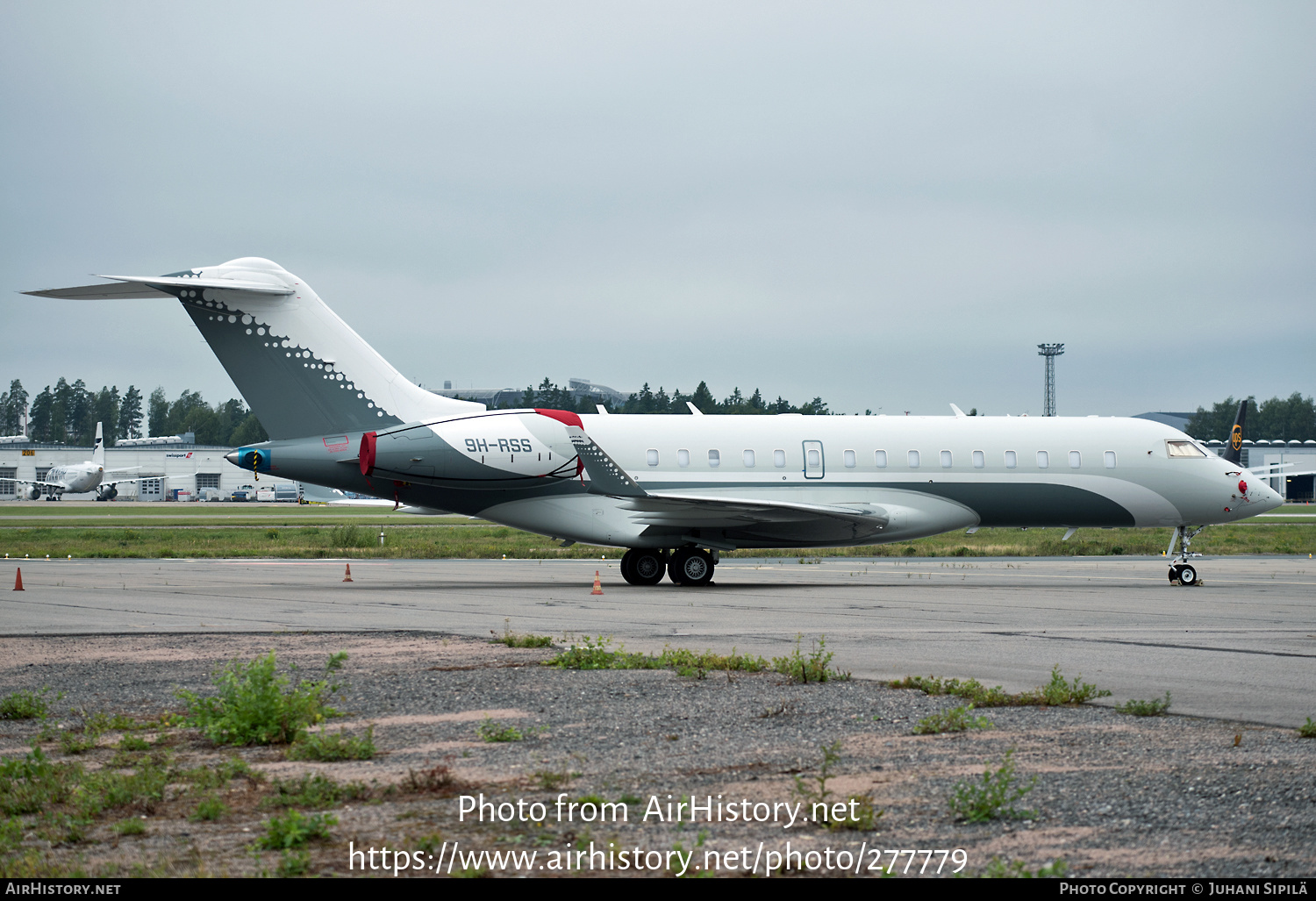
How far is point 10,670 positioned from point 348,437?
38.1 ft

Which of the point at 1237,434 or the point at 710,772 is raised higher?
the point at 1237,434

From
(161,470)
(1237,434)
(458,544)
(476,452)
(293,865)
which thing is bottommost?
(458,544)

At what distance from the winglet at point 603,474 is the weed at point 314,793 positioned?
1572 centimetres

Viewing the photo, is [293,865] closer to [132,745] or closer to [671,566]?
[132,745]

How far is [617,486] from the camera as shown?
21812mm

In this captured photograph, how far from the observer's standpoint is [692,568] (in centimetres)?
2283

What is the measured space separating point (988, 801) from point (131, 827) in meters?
3.99

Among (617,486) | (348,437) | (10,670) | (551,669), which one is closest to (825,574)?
(617,486)

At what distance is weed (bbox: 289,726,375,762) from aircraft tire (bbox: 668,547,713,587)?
15.9 meters

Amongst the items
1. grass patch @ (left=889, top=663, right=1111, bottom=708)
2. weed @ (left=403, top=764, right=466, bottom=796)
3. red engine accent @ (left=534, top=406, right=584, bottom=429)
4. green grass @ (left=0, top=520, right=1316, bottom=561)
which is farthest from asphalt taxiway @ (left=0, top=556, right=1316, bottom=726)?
green grass @ (left=0, top=520, right=1316, bottom=561)

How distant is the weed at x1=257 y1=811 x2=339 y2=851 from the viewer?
4.84 metres

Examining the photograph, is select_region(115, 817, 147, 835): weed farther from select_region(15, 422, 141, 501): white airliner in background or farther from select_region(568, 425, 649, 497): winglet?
select_region(15, 422, 141, 501): white airliner in background

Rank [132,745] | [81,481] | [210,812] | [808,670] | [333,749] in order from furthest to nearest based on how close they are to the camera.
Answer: [81,481] → [808,670] → [132,745] → [333,749] → [210,812]

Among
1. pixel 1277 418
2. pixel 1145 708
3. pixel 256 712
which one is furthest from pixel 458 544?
pixel 1277 418
